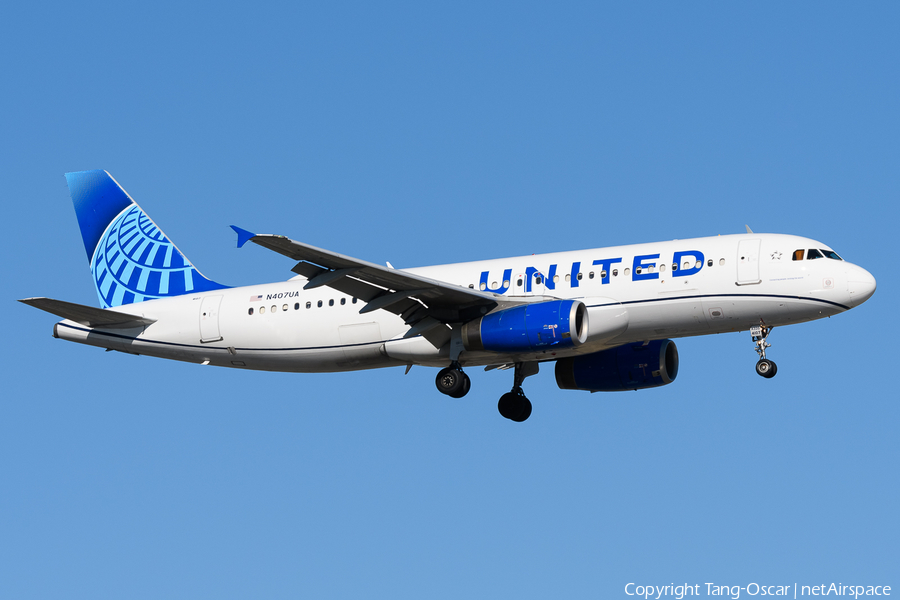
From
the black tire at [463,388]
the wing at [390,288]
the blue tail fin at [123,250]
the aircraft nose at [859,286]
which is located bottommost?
the black tire at [463,388]

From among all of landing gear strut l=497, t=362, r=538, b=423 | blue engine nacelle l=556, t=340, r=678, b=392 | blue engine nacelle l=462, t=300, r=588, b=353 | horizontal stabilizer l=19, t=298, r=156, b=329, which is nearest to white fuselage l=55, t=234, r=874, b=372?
horizontal stabilizer l=19, t=298, r=156, b=329

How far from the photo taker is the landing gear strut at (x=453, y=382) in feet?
103

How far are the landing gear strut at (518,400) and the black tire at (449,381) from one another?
4.03 metres

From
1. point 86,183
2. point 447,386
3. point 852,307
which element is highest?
point 86,183

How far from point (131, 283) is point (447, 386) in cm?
1186

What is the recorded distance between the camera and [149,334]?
34719 mm

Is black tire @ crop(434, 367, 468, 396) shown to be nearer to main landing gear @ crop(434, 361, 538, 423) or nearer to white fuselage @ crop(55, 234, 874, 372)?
white fuselage @ crop(55, 234, 874, 372)

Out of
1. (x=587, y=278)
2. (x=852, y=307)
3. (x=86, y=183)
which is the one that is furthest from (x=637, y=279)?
(x=86, y=183)

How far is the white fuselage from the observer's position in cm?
2941

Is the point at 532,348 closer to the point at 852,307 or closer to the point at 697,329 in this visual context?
the point at 697,329

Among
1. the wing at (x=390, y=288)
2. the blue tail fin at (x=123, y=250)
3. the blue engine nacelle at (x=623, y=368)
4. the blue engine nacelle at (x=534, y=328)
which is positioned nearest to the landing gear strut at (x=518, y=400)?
the blue engine nacelle at (x=623, y=368)

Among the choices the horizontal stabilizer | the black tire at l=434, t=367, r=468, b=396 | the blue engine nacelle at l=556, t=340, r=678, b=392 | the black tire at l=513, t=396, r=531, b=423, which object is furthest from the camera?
the black tire at l=513, t=396, r=531, b=423

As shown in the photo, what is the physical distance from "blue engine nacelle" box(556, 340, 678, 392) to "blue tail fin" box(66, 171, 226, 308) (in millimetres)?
11511

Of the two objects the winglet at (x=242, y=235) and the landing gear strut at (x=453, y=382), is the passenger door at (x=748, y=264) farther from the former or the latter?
the winglet at (x=242, y=235)
